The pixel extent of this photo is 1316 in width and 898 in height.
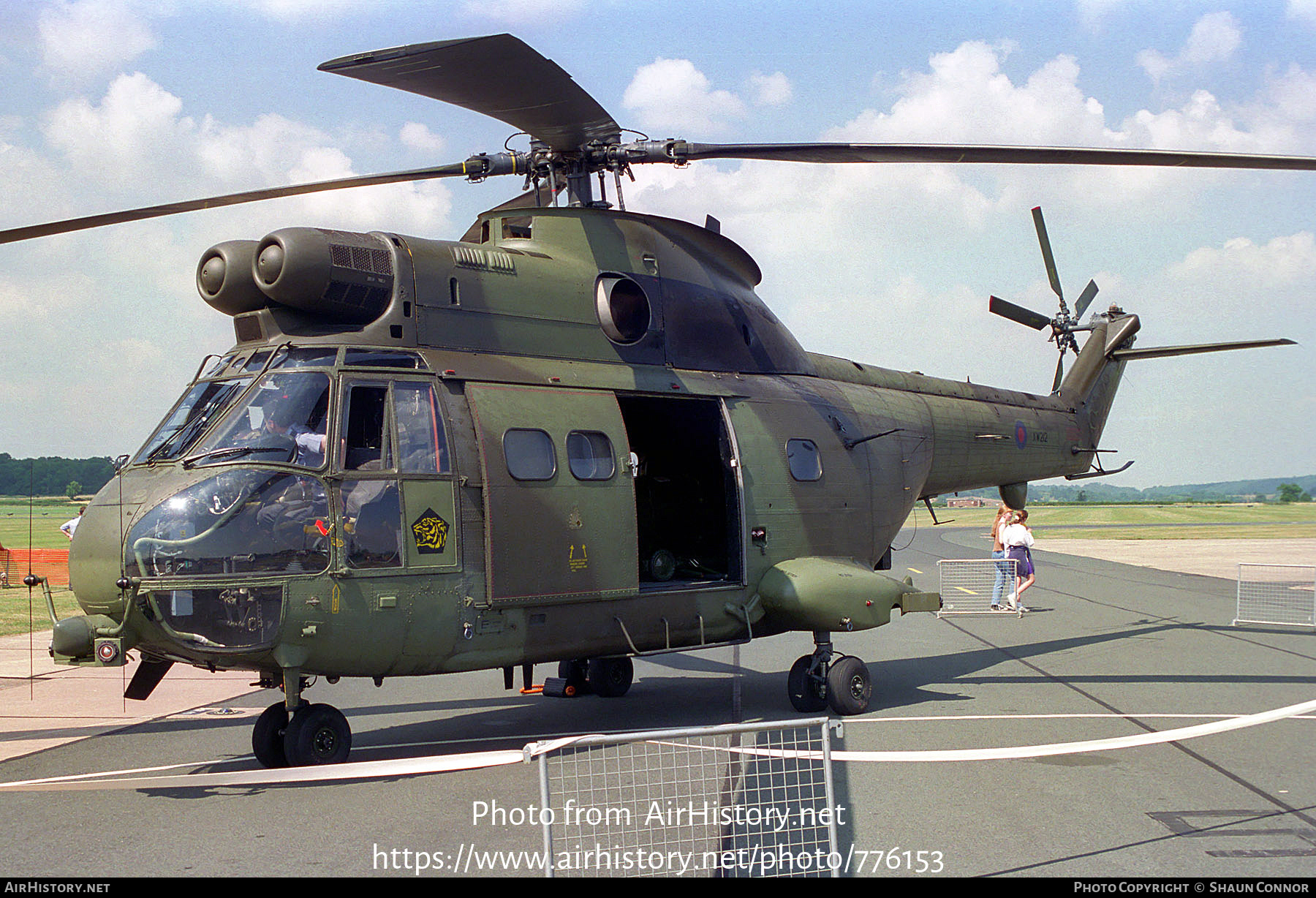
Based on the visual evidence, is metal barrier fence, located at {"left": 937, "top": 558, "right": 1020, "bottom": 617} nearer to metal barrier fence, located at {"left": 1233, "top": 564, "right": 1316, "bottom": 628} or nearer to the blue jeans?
the blue jeans

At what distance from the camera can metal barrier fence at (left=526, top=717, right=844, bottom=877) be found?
4.83 m

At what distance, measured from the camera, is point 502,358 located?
349 inches

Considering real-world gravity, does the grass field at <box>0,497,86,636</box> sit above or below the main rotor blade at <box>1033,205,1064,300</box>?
below

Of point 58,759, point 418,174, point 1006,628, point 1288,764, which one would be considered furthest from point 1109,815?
point 1006,628

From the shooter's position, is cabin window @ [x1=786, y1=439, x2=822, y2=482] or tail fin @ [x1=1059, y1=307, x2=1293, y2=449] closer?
cabin window @ [x1=786, y1=439, x2=822, y2=482]

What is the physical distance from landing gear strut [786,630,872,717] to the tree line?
629 cm

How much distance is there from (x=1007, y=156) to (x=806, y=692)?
5.19 metres

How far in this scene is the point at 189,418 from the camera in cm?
799

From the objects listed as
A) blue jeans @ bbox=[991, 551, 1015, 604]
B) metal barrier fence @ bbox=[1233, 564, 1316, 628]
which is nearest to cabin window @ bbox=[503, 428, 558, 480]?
metal barrier fence @ bbox=[1233, 564, 1316, 628]

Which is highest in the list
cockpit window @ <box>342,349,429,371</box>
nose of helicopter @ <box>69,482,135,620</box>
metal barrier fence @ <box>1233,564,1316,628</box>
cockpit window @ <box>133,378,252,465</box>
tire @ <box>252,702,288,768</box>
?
cockpit window @ <box>342,349,429,371</box>

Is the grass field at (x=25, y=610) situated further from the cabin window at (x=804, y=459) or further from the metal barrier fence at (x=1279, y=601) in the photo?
the metal barrier fence at (x=1279, y=601)

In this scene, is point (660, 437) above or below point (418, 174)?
below
